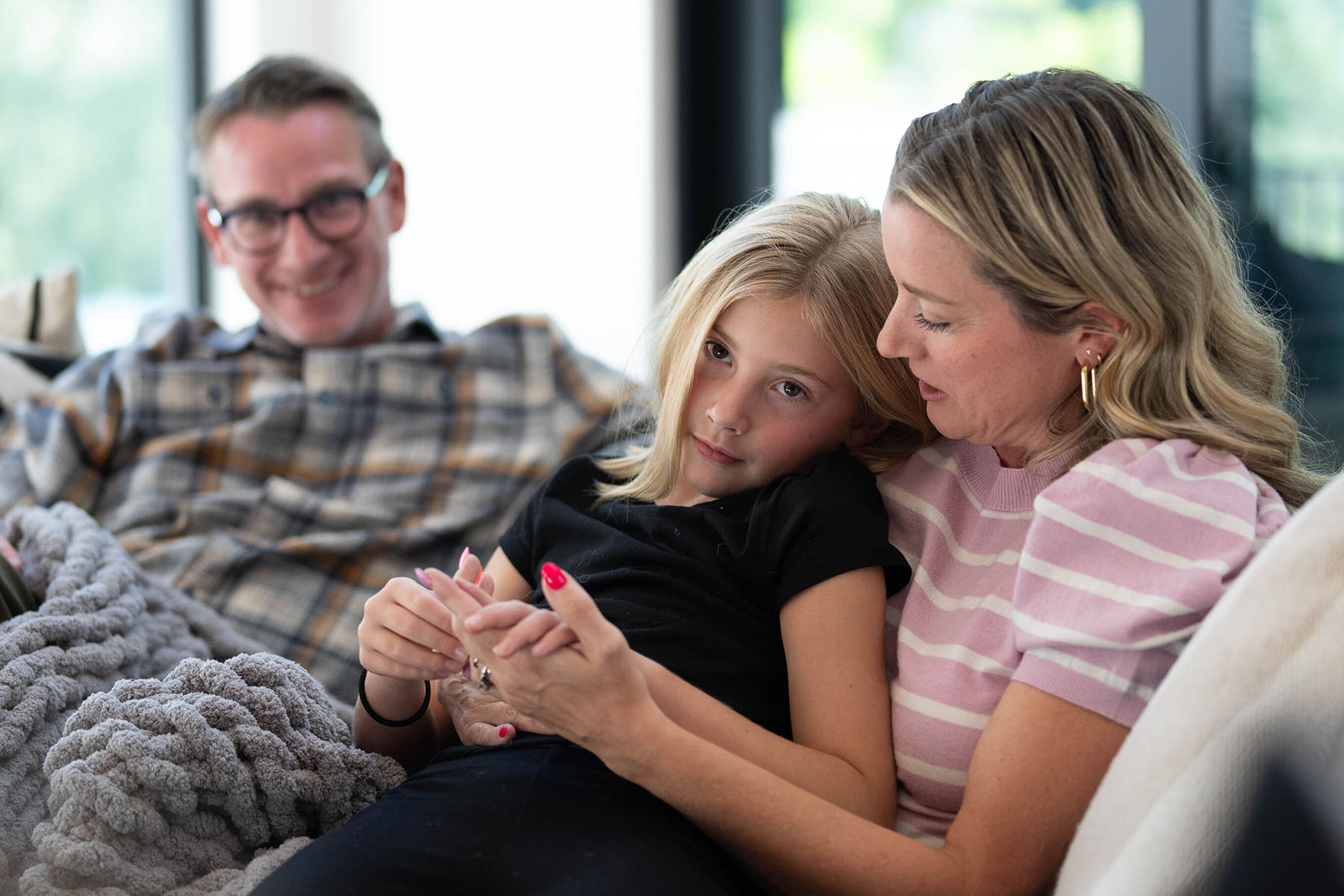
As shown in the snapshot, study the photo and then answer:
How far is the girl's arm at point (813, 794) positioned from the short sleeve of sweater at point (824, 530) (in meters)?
0.18

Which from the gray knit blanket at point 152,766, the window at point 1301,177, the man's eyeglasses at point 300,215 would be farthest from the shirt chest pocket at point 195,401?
the window at point 1301,177

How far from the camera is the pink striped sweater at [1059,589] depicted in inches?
35.6

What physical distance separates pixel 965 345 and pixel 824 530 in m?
0.21

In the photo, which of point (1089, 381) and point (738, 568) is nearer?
point (1089, 381)

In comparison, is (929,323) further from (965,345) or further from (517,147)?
(517,147)

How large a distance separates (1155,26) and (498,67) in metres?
1.73

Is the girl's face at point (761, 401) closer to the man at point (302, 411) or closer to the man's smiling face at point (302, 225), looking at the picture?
the man at point (302, 411)

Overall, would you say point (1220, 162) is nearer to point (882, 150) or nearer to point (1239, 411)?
point (882, 150)

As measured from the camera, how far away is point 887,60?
9.56 ft

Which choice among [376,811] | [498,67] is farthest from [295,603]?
[498,67]

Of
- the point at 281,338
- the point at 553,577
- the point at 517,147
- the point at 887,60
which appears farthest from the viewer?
the point at 517,147

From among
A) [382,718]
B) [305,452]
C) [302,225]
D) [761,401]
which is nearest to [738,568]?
[761,401]

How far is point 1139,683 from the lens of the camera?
2.99ft

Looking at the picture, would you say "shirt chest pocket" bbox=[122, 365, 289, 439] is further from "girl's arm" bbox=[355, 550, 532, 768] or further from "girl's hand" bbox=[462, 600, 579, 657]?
"girl's hand" bbox=[462, 600, 579, 657]
